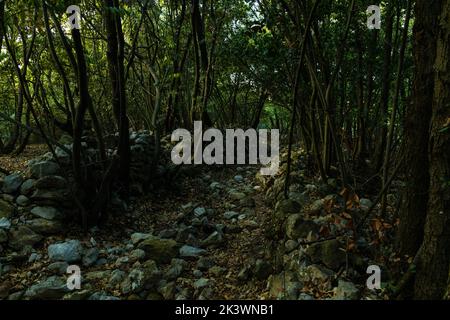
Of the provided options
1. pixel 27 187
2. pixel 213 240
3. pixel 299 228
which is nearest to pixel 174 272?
pixel 213 240

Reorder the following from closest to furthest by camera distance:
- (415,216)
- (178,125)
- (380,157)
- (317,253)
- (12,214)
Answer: (415,216) < (317,253) < (12,214) < (380,157) < (178,125)

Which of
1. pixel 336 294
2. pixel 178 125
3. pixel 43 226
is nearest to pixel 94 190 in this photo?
pixel 43 226

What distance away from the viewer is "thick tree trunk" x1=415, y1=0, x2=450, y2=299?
278cm

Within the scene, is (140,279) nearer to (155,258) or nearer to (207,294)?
(155,258)

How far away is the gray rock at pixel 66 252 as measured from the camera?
14.8 feet

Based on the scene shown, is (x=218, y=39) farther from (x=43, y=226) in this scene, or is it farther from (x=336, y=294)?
(x=336, y=294)

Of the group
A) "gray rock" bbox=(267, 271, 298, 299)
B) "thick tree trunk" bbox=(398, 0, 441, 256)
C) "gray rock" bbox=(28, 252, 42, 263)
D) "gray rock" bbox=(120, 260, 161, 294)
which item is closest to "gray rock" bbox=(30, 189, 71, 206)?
"gray rock" bbox=(28, 252, 42, 263)

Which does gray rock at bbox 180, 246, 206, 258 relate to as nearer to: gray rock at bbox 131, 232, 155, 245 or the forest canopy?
the forest canopy

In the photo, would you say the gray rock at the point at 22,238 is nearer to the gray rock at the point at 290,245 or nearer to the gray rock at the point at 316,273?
the gray rock at the point at 290,245

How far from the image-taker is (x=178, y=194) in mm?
6945

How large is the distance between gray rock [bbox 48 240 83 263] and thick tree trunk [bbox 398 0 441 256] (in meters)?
3.55

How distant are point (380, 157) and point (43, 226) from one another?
4.93 m

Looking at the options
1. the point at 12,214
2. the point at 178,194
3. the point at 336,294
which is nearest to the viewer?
the point at 336,294

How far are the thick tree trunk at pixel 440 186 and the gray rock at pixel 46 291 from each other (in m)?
3.30
